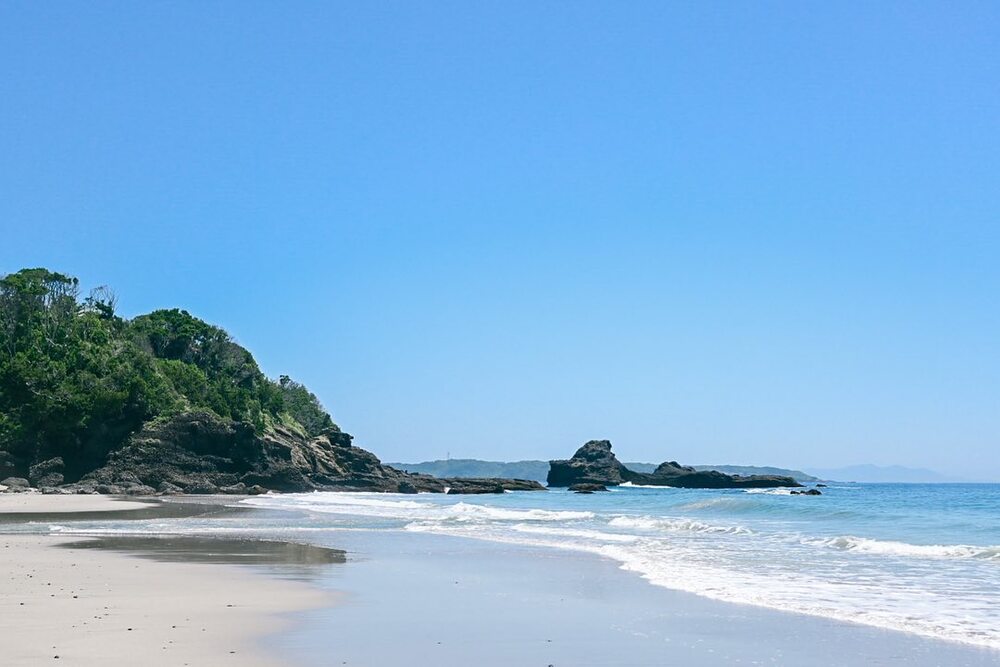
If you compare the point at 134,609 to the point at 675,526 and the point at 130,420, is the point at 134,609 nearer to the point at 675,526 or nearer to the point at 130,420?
the point at 675,526

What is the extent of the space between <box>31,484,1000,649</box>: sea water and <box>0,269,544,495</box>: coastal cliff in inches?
1021

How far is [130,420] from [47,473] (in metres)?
7.02

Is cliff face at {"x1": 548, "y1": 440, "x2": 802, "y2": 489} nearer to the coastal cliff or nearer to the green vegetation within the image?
the coastal cliff

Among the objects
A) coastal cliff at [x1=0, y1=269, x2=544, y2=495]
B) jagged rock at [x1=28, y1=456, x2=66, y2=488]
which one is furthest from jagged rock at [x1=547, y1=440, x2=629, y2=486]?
jagged rock at [x1=28, y1=456, x2=66, y2=488]

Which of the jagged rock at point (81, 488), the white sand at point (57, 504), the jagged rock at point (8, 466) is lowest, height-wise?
the white sand at point (57, 504)

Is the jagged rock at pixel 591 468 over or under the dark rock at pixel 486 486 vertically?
over

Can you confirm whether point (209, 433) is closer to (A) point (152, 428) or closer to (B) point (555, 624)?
(A) point (152, 428)

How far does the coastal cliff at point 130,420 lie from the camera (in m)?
63.2

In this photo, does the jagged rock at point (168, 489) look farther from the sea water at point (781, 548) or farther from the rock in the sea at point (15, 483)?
the sea water at point (781, 548)

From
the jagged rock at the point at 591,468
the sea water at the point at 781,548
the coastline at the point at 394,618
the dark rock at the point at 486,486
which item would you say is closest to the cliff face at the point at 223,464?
the dark rock at the point at 486,486

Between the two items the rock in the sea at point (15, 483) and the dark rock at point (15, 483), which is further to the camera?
the dark rock at point (15, 483)

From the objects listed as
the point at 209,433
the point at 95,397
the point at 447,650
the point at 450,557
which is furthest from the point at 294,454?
the point at 447,650

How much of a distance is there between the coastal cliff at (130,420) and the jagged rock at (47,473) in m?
0.09

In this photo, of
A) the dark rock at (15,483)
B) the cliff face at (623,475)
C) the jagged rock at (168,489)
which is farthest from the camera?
the cliff face at (623,475)
